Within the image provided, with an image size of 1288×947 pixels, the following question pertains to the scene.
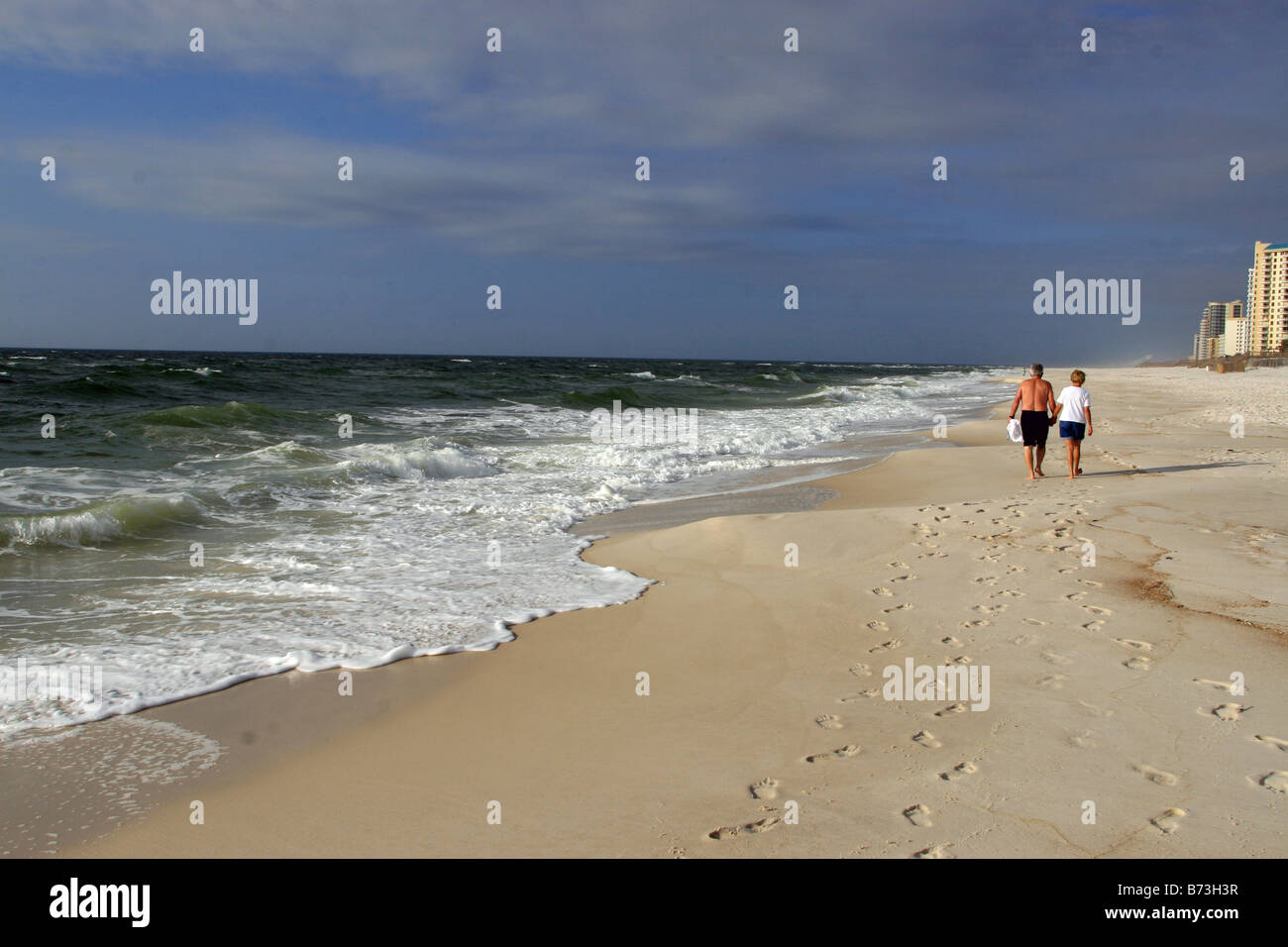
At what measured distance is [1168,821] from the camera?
2.97 meters

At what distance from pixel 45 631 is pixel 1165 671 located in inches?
272

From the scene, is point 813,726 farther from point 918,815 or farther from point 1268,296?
point 1268,296

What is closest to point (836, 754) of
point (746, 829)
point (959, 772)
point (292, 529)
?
point (959, 772)

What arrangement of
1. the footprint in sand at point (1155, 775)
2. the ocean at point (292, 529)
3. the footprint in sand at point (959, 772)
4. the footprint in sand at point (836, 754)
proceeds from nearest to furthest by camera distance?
the footprint in sand at point (1155, 775)
the footprint in sand at point (959, 772)
the footprint in sand at point (836, 754)
the ocean at point (292, 529)

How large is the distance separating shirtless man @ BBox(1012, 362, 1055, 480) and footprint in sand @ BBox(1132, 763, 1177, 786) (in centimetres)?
787

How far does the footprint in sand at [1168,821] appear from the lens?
2930mm

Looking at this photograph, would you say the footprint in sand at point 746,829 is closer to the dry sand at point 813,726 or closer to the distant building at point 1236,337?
the dry sand at point 813,726

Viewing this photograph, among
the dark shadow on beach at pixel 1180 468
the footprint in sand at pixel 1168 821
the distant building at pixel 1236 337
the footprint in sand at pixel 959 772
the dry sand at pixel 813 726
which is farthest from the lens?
the distant building at pixel 1236 337

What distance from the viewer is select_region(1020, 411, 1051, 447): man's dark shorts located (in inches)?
416

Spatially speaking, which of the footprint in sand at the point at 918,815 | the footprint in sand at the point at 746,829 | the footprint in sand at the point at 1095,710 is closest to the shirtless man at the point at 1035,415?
the footprint in sand at the point at 1095,710

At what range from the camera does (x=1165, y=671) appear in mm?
4277

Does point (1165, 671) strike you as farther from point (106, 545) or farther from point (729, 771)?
point (106, 545)

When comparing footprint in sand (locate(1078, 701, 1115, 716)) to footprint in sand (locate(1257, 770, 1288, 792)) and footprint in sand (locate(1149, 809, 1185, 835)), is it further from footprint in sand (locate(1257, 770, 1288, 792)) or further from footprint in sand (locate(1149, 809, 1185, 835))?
footprint in sand (locate(1149, 809, 1185, 835))

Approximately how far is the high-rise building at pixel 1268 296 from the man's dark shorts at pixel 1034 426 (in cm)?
10842
